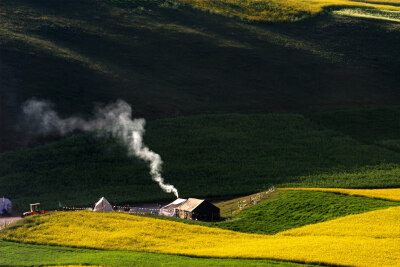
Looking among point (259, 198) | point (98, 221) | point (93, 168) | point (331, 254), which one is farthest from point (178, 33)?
point (331, 254)

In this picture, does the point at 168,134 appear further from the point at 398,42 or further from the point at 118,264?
the point at 398,42

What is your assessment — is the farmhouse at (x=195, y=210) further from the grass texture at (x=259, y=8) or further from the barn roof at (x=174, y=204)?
the grass texture at (x=259, y=8)

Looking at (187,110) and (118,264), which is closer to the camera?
(118,264)

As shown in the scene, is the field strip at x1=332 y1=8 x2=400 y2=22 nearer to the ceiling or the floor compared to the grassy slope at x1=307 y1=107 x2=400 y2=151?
nearer to the ceiling

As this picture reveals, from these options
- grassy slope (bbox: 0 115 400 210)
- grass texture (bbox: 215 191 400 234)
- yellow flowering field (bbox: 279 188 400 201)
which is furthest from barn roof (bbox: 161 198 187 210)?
yellow flowering field (bbox: 279 188 400 201)

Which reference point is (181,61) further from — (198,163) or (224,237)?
(224,237)

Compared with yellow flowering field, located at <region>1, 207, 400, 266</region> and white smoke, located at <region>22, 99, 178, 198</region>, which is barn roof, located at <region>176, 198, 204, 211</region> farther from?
white smoke, located at <region>22, 99, 178, 198</region>

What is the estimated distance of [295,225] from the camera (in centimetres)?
6962

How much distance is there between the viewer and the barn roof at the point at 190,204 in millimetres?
76438

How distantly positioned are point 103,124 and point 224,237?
4358 cm

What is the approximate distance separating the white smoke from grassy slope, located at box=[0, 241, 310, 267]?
34.9 meters

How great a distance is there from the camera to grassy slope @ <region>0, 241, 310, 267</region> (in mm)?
54406

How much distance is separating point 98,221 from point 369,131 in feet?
178

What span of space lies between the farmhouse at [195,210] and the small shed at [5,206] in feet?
54.4
